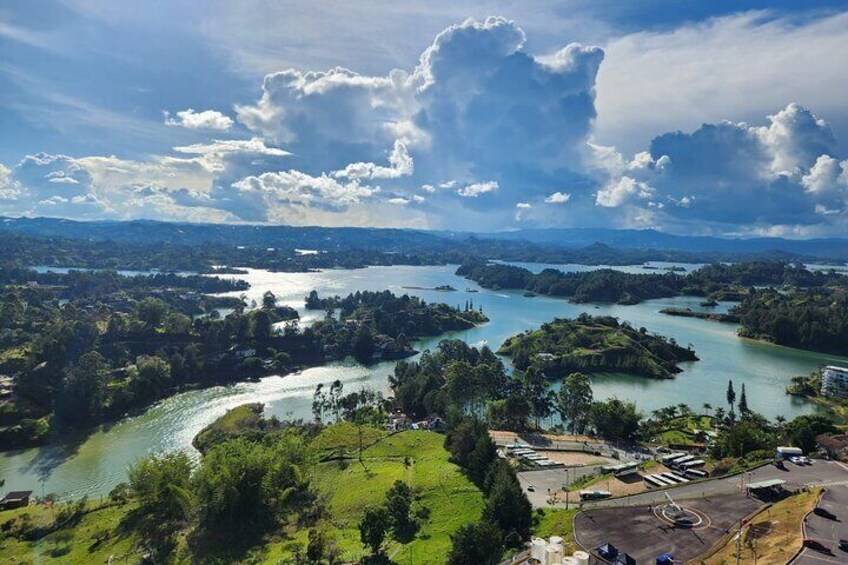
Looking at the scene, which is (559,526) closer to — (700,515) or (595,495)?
(595,495)

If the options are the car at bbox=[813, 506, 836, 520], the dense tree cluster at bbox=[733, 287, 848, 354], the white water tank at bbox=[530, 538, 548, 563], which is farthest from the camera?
the dense tree cluster at bbox=[733, 287, 848, 354]

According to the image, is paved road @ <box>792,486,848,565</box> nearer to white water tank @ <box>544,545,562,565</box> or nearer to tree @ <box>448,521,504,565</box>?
white water tank @ <box>544,545,562,565</box>

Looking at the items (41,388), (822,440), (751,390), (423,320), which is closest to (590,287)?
(423,320)

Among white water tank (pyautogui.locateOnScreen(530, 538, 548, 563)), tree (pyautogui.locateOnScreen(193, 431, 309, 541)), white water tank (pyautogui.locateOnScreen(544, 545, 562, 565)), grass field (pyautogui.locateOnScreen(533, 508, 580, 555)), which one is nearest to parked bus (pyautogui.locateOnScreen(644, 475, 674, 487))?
grass field (pyautogui.locateOnScreen(533, 508, 580, 555))

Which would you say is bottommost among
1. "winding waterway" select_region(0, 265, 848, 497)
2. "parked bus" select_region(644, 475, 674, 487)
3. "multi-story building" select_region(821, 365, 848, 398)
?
"winding waterway" select_region(0, 265, 848, 497)

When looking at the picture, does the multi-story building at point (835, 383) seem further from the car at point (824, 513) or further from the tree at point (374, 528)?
the tree at point (374, 528)

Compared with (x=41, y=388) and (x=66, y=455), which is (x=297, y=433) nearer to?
(x=66, y=455)

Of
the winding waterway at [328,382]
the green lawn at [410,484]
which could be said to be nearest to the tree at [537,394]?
the green lawn at [410,484]
